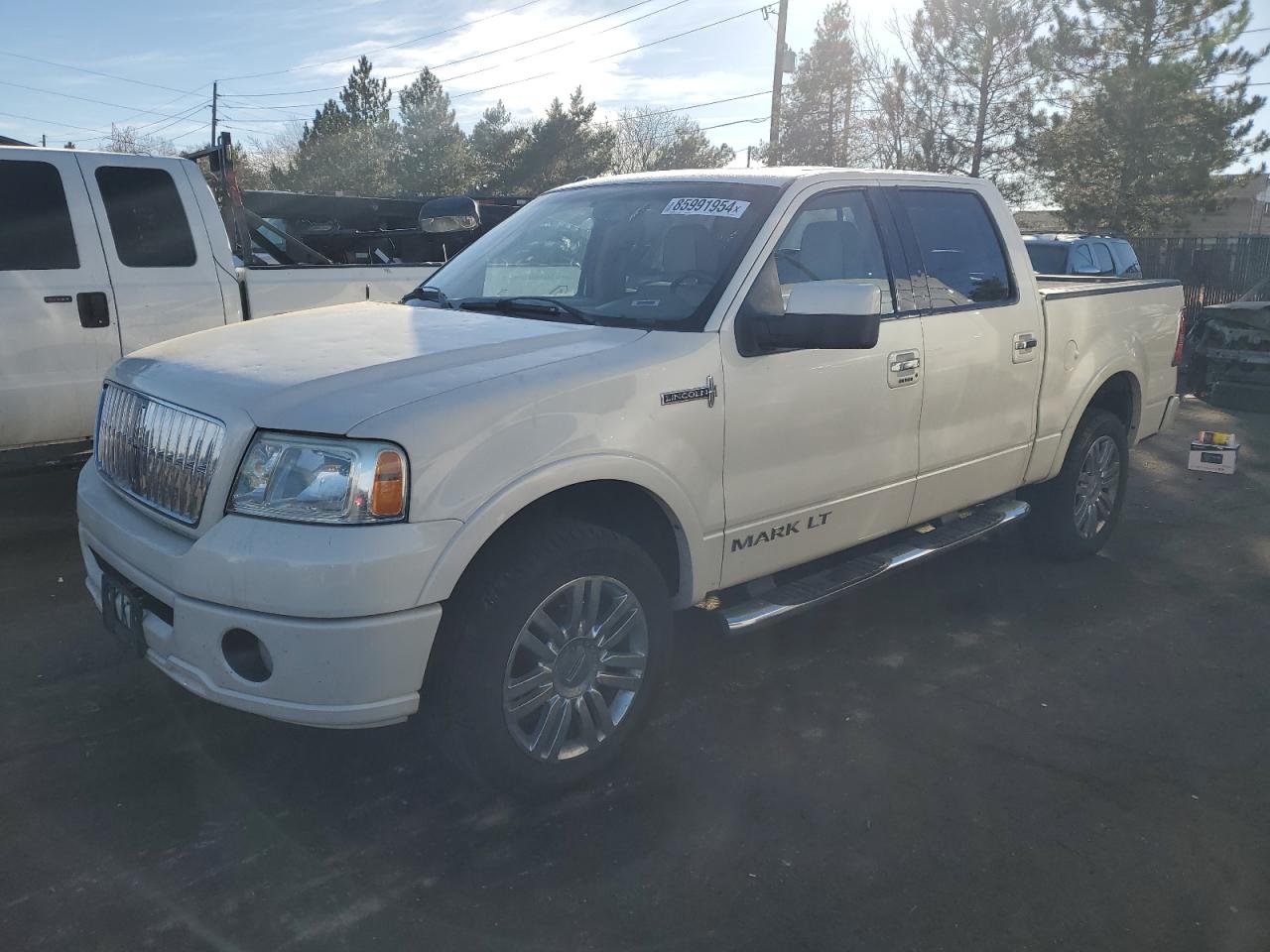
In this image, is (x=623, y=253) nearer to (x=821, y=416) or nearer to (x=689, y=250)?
(x=689, y=250)

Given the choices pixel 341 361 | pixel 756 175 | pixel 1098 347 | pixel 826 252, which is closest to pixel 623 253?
pixel 756 175

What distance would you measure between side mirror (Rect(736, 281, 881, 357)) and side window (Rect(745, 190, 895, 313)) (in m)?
0.12

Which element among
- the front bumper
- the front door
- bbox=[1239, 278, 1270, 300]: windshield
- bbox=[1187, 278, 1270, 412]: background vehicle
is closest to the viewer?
the front bumper

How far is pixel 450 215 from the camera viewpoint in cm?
546

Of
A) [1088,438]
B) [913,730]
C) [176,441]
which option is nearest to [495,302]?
[176,441]

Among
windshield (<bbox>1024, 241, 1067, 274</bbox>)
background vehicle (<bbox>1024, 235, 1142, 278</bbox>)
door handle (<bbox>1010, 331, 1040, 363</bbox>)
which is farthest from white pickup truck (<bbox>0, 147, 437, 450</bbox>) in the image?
windshield (<bbox>1024, 241, 1067, 274</bbox>)

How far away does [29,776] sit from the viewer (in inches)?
134

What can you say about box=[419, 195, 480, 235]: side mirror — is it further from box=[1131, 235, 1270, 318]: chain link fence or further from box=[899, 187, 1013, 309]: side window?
box=[1131, 235, 1270, 318]: chain link fence

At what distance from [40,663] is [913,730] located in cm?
353

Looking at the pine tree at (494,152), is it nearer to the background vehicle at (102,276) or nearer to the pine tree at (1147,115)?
the pine tree at (1147,115)

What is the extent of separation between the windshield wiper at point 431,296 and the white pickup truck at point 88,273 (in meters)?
2.61

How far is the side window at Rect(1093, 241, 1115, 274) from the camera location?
42.1 feet

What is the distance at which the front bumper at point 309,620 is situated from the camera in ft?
8.79

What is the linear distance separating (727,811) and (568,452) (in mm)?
1273
